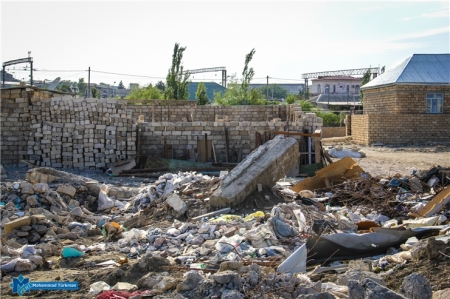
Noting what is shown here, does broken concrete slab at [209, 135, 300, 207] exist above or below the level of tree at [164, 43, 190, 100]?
below

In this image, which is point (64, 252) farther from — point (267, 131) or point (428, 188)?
point (267, 131)

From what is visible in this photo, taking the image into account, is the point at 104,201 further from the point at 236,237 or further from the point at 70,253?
the point at 236,237

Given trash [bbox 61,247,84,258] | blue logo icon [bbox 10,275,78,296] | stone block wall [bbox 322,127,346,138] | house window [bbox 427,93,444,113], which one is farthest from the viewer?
stone block wall [bbox 322,127,346,138]

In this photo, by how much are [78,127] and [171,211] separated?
8.38 metres

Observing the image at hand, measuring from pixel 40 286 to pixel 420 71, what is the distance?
76.1 feet

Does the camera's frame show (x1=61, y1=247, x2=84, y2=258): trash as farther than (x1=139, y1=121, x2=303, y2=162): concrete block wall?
No

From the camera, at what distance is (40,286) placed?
554cm

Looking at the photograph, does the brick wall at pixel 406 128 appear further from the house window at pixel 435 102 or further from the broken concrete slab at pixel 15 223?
the broken concrete slab at pixel 15 223

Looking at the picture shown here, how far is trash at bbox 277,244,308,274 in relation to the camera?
529 cm

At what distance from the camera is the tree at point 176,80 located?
38.0 metres

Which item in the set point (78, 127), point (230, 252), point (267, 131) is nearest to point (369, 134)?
point (267, 131)


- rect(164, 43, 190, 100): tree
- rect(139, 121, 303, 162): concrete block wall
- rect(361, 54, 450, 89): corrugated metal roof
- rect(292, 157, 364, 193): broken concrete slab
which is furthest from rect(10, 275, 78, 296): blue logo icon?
rect(164, 43, 190, 100): tree

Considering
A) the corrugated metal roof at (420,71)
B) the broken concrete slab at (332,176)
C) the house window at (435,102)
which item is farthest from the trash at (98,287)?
the house window at (435,102)

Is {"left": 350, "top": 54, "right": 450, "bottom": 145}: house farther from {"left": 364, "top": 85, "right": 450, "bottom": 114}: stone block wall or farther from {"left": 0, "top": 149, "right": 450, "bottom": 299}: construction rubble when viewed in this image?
{"left": 0, "top": 149, "right": 450, "bottom": 299}: construction rubble
